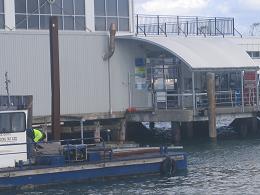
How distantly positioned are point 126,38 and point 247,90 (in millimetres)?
8843

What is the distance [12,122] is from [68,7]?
54.2 feet

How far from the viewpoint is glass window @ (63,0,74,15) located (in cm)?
4488

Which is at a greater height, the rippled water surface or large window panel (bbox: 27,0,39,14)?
large window panel (bbox: 27,0,39,14)

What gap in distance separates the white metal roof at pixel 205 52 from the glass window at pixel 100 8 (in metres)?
2.11

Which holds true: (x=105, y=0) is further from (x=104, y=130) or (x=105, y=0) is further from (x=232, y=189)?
(x=232, y=189)

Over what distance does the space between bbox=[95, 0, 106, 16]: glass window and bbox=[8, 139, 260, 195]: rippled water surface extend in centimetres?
1164

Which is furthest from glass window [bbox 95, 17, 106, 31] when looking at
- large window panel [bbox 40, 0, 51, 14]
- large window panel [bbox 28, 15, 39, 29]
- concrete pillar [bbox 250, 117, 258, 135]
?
concrete pillar [bbox 250, 117, 258, 135]

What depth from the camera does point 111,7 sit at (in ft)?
153

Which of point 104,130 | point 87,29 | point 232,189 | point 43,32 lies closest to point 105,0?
point 87,29

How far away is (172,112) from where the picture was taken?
144 ft

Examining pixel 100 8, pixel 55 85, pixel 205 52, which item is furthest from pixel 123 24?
pixel 55 85

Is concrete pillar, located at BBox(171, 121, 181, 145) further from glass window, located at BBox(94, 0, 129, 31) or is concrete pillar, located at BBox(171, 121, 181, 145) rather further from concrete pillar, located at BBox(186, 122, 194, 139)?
glass window, located at BBox(94, 0, 129, 31)

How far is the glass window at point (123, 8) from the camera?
4700 cm

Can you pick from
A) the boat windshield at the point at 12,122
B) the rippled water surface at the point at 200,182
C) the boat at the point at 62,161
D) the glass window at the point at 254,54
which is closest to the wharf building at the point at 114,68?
the rippled water surface at the point at 200,182
